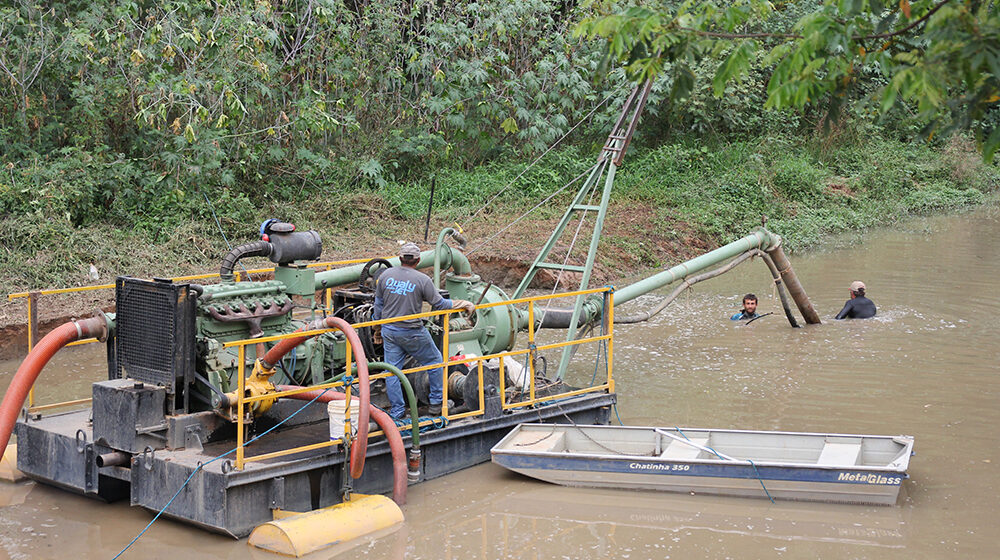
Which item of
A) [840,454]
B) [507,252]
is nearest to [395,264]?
[840,454]

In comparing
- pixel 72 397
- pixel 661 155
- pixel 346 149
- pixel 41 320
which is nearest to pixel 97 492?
pixel 72 397

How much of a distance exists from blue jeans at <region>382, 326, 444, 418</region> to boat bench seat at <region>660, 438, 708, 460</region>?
94.3 inches

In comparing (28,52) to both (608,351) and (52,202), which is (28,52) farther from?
(608,351)

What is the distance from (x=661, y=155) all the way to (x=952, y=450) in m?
16.9

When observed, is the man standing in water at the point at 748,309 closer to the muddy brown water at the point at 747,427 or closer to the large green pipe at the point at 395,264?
the muddy brown water at the point at 747,427

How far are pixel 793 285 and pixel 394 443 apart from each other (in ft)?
29.4

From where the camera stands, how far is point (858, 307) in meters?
16.5

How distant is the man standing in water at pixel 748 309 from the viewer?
16.3 metres

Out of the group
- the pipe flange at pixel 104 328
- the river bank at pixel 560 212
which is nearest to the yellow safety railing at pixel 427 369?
the pipe flange at pixel 104 328

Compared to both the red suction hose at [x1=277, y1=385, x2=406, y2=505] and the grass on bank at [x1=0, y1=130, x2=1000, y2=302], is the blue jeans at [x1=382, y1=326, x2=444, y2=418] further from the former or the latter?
the grass on bank at [x1=0, y1=130, x2=1000, y2=302]

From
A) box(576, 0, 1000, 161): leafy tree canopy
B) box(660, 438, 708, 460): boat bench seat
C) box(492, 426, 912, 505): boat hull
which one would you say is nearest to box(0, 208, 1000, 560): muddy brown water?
box(492, 426, 912, 505): boat hull

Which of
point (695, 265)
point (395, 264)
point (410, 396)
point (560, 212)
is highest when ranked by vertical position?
point (560, 212)

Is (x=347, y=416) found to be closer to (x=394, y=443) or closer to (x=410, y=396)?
(x=394, y=443)

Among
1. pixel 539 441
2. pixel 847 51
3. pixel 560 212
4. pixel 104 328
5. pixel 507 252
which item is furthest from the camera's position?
pixel 560 212
